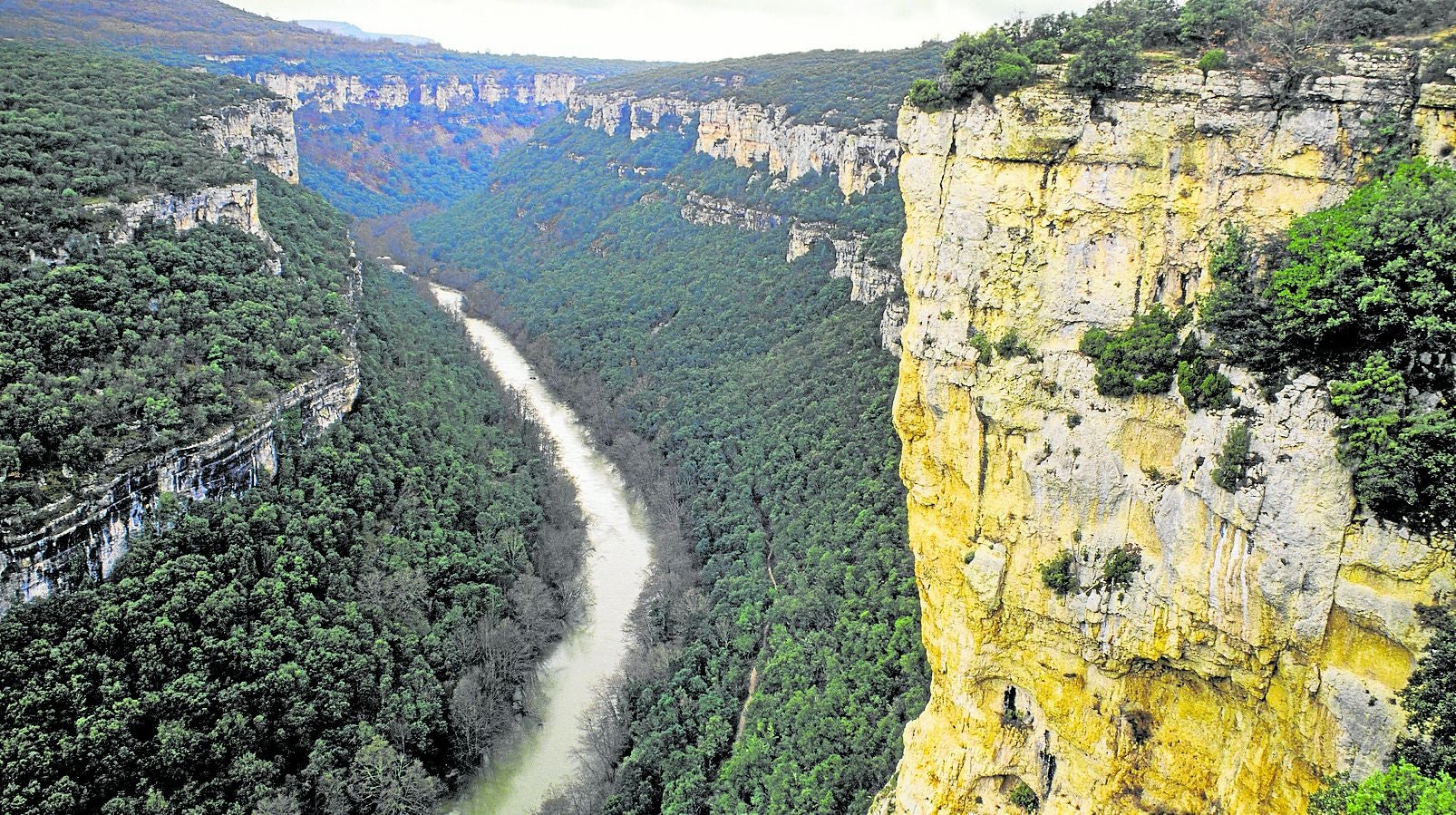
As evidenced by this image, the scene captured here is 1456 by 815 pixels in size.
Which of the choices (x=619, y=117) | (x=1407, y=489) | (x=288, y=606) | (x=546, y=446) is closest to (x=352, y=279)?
(x=546, y=446)

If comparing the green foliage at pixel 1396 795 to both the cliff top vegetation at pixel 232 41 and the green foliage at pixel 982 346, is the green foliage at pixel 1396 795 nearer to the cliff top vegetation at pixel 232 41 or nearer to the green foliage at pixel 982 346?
the green foliage at pixel 982 346

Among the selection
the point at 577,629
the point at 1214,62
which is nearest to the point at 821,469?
the point at 577,629

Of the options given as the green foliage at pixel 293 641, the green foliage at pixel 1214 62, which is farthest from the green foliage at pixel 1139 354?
the green foliage at pixel 293 641

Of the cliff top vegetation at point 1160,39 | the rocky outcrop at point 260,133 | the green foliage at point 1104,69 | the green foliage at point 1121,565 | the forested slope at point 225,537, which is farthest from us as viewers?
the rocky outcrop at point 260,133

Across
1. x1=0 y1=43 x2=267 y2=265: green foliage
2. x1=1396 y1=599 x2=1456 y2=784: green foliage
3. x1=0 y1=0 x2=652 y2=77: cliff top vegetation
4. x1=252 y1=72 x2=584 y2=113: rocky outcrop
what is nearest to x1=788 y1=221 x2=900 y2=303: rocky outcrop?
x1=0 y1=43 x2=267 y2=265: green foliage

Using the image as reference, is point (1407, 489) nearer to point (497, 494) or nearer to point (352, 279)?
point (497, 494)

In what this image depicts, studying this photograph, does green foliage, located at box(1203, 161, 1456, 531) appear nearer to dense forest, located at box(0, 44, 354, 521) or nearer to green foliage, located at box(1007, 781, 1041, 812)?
green foliage, located at box(1007, 781, 1041, 812)

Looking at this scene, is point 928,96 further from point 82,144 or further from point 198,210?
point 82,144
